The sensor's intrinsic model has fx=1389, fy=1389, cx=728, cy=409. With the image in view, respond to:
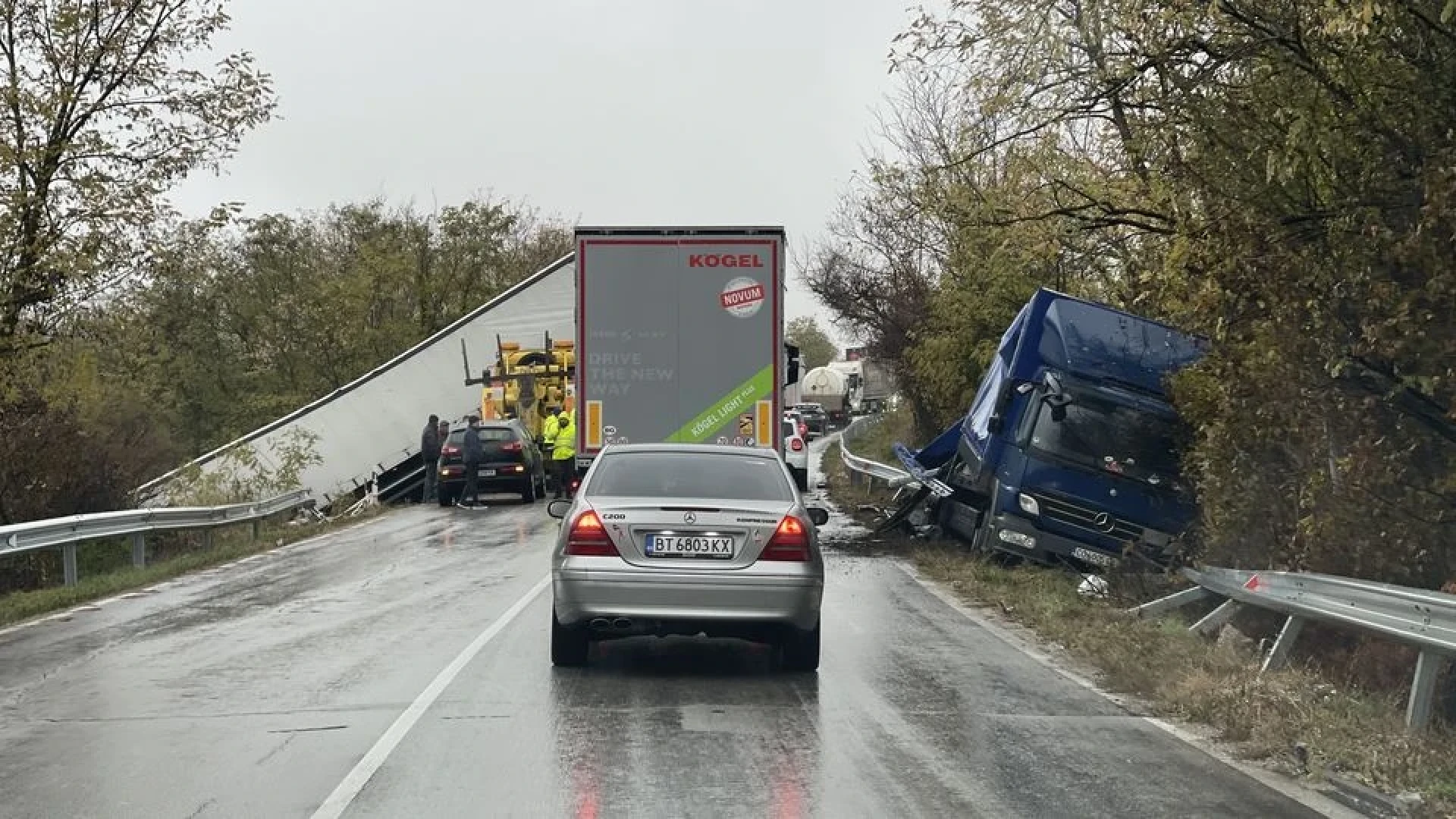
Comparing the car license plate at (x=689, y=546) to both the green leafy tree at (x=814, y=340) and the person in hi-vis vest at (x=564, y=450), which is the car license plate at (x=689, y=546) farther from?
the green leafy tree at (x=814, y=340)

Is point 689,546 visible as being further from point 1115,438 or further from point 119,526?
point 119,526

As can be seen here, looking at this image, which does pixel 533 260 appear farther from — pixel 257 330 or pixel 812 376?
pixel 812 376

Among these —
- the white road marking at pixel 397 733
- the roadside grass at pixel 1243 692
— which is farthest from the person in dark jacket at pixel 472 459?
the white road marking at pixel 397 733

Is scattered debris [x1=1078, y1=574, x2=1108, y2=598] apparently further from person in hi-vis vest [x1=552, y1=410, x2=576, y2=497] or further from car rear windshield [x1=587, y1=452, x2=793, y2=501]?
person in hi-vis vest [x1=552, y1=410, x2=576, y2=497]

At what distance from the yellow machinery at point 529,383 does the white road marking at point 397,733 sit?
20.1 m

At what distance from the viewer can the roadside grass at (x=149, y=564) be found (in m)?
13.2

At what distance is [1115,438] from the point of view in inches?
589

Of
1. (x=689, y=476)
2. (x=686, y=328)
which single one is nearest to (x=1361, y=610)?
(x=689, y=476)

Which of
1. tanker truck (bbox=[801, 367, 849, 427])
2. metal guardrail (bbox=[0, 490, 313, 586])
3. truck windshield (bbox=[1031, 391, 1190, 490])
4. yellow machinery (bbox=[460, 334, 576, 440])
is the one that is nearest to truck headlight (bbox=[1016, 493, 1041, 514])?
truck windshield (bbox=[1031, 391, 1190, 490])

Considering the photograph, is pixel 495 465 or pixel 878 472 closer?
pixel 878 472

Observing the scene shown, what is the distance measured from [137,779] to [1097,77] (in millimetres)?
8291

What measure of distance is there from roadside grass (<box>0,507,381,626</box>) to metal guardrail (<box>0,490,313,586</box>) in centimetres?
33

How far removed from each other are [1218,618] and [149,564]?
1316cm

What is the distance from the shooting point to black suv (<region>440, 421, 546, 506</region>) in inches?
1055
